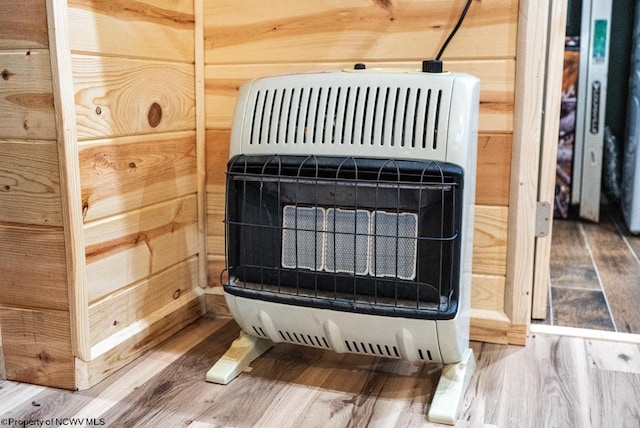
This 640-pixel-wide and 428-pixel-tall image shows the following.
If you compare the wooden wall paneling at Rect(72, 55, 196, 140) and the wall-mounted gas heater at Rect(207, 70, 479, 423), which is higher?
the wooden wall paneling at Rect(72, 55, 196, 140)

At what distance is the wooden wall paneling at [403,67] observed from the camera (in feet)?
4.59

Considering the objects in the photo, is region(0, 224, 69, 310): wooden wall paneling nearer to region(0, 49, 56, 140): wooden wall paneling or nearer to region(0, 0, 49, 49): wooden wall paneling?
region(0, 49, 56, 140): wooden wall paneling

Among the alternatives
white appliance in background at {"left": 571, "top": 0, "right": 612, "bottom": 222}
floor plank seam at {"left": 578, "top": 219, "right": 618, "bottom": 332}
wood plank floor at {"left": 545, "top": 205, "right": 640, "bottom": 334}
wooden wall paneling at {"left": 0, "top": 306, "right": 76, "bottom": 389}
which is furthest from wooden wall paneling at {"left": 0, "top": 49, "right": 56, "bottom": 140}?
white appliance in background at {"left": 571, "top": 0, "right": 612, "bottom": 222}

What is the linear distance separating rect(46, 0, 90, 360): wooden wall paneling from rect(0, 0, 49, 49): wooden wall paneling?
0.05ft

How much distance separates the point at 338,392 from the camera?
4.11ft

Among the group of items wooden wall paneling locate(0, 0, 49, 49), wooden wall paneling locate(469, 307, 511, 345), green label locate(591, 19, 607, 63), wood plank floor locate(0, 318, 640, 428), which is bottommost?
wood plank floor locate(0, 318, 640, 428)

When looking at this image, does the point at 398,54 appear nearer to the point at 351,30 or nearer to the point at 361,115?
the point at 351,30

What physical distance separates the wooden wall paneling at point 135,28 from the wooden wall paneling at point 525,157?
0.75 meters

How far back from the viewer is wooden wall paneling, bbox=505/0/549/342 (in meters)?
1.36

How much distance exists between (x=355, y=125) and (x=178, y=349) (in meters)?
0.65

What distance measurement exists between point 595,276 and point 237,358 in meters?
1.31

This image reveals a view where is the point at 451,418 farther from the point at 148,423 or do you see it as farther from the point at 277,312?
the point at 148,423

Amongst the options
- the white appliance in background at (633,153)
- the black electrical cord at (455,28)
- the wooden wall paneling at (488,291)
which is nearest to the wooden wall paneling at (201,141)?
the black electrical cord at (455,28)

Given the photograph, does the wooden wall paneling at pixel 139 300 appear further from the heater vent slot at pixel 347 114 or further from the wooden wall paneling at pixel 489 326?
the wooden wall paneling at pixel 489 326
